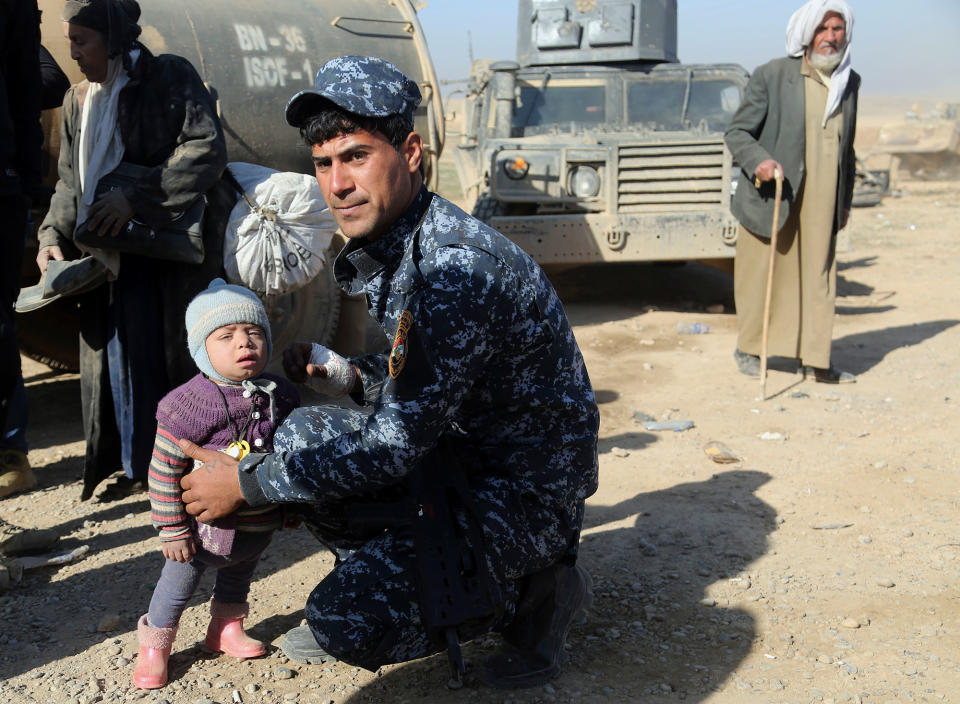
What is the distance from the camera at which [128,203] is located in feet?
11.7

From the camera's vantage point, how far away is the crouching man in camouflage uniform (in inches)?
87.4

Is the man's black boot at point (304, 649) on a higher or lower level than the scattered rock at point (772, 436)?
higher

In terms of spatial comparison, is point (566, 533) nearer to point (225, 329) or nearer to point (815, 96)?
point (225, 329)

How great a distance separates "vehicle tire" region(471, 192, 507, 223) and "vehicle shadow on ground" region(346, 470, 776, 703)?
14.8ft

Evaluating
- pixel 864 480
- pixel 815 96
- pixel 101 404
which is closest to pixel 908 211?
pixel 815 96

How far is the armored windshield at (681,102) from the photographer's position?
27.3 ft

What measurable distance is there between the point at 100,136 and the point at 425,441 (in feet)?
6.82

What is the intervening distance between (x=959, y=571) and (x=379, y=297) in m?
2.12

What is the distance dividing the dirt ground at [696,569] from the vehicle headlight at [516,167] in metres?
2.39

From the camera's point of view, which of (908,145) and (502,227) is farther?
(908,145)

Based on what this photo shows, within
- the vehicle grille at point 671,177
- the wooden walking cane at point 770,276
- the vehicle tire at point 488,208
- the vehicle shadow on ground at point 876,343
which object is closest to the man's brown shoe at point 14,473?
the wooden walking cane at point 770,276

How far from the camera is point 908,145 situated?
1972 cm

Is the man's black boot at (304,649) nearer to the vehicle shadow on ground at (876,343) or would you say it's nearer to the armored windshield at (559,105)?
the vehicle shadow on ground at (876,343)

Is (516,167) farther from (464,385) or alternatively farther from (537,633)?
(464,385)
